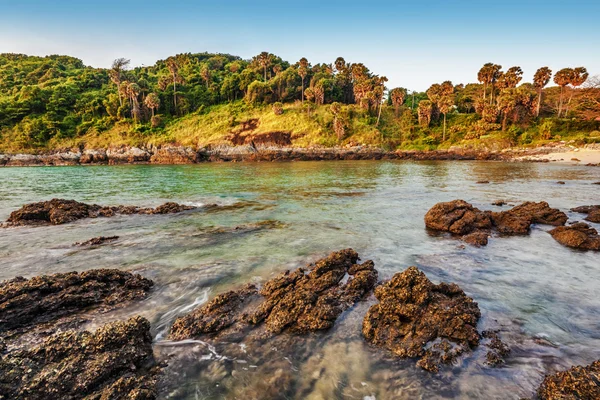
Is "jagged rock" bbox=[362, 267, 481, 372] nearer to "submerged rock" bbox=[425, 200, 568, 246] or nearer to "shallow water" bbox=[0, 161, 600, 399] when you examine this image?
"shallow water" bbox=[0, 161, 600, 399]

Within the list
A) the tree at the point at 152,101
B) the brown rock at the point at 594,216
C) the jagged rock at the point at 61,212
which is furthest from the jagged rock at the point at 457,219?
the tree at the point at 152,101

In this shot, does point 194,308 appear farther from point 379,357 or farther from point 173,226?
point 173,226

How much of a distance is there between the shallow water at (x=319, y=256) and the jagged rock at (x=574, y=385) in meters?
0.29

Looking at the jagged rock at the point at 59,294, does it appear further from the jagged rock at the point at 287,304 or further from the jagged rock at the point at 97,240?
the jagged rock at the point at 97,240

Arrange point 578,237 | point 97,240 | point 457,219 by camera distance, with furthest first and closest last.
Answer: point 457,219 → point 97,240 → point 578,237

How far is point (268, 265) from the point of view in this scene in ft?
31.6

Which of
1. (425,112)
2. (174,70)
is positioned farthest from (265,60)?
(425,112)

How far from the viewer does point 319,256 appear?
10.4m

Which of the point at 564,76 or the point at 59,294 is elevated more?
the point at 564,76

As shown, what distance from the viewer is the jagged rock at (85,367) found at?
4055mm

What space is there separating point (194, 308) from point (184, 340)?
1.30 m

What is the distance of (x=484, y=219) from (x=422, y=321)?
9.92 meters

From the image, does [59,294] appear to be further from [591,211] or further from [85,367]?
[591,211]

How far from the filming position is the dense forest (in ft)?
244
